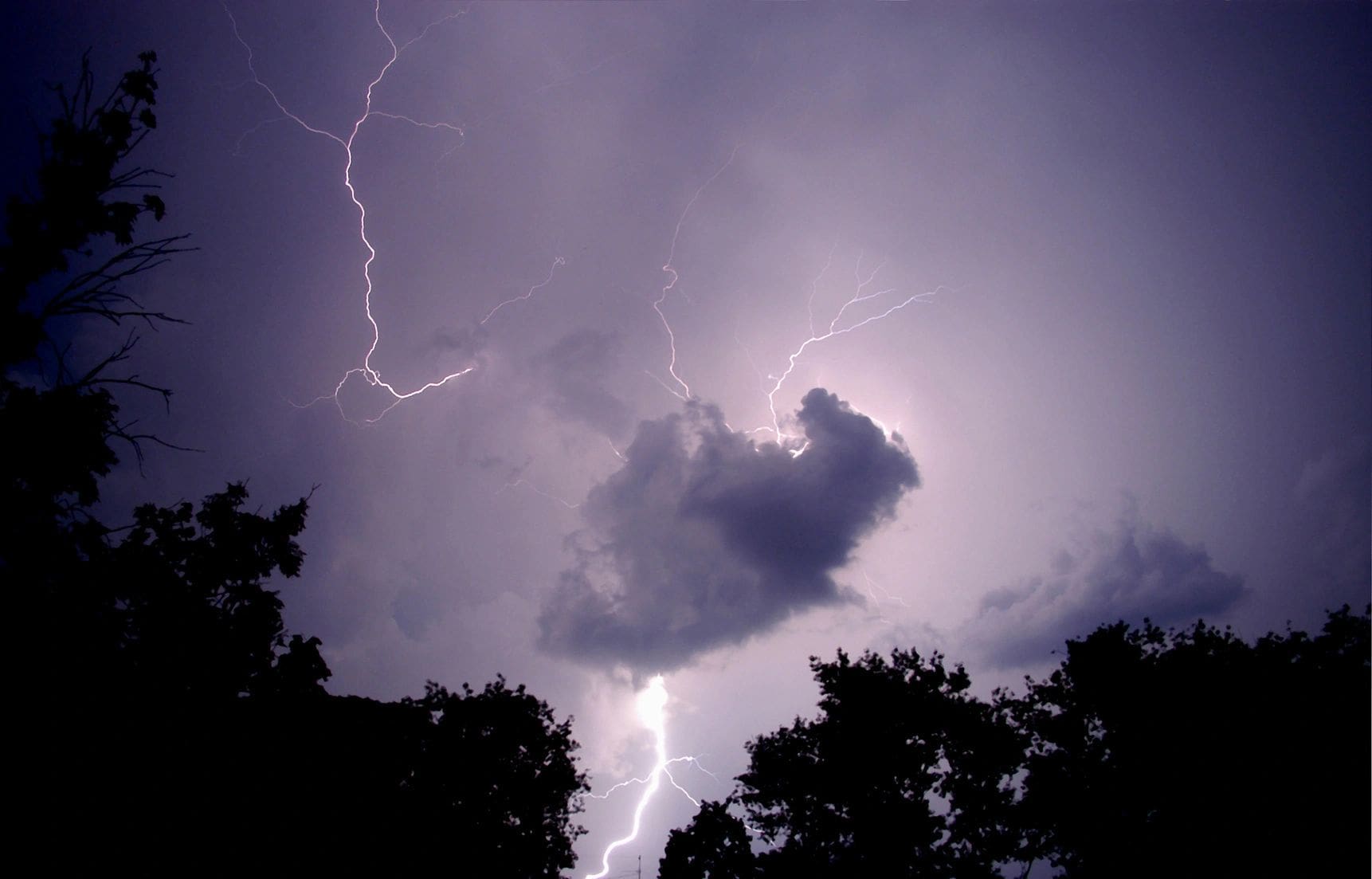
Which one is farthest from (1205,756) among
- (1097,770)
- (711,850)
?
(711,850)

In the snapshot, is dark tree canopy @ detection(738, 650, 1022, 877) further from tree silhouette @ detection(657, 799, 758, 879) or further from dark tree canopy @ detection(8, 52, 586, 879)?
dark tree canopy @ detection(8, 52, 586, 879)

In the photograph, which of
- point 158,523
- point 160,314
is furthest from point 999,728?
point 158,523

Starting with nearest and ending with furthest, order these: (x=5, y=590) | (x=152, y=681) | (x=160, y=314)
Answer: (x=5, y=590) → (x=160, y=314) → (x=152, y=681)

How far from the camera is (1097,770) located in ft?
69.3

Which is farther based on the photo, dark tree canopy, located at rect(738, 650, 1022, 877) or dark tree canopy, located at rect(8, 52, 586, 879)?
dark tree canopy, located at rect(738, 650, 1022, 877)

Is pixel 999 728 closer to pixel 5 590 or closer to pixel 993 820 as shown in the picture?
pixel 993 820

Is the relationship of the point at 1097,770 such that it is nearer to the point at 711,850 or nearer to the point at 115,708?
the point at 711,850

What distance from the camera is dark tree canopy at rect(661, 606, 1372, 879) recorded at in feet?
48.5

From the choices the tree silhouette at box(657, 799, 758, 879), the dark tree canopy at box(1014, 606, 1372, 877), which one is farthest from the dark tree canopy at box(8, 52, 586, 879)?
the dark tree canopy at box(1014, 606, 1372, 877)

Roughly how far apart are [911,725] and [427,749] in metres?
24.0

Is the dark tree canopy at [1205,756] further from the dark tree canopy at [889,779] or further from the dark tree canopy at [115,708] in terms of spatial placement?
the dark tree canopy at [115,708]

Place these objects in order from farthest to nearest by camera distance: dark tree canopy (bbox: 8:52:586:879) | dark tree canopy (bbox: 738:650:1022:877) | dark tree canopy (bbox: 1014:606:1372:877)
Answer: dark tree canopy (bbox: 738:650:1022:877), dark tree canopy (bbox: 1014:606:1372:877), dark tree canopy (bbox: 8:52:586:879)

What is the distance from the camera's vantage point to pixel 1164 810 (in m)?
17.2

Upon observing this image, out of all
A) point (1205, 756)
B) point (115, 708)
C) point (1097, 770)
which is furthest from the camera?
point (1097, 770)
